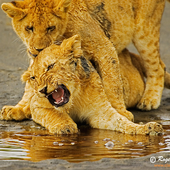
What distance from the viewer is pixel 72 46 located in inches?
216

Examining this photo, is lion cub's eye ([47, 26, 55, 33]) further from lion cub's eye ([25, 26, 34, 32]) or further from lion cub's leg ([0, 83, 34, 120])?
lion cub's leg ([0, 83, 34, 120])

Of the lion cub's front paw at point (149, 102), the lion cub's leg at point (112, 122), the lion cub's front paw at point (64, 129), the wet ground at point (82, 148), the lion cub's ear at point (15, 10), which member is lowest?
the wet ground at point (82, 148)

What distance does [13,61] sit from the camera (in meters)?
9.51

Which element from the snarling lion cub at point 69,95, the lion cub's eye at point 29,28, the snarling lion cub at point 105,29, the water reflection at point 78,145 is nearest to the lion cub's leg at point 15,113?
the snarling lion cub at point 69,95

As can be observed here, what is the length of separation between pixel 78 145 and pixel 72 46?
1.19m

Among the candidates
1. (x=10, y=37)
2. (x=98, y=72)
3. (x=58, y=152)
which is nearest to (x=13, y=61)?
(x=10, y=37)

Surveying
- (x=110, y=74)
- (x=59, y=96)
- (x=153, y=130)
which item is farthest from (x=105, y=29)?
(x=153, y=130)

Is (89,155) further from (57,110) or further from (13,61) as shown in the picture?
(13,61)

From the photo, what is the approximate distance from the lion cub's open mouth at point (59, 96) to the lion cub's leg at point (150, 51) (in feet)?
7.08

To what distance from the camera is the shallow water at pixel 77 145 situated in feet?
14.6

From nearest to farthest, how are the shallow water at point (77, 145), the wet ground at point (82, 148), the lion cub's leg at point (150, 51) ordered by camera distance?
1. the wet ground at point (82, 148)
2. the shallow water at point (77, 145)
3. the lion cub's leg at point (150, 51)

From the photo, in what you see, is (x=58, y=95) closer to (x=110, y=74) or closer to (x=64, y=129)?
(x=64, y=129)

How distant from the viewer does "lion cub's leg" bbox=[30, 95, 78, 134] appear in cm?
549

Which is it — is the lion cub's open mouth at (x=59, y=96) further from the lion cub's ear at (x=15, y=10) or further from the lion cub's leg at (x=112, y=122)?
the lion cub's ear at (x=15, y=10)
